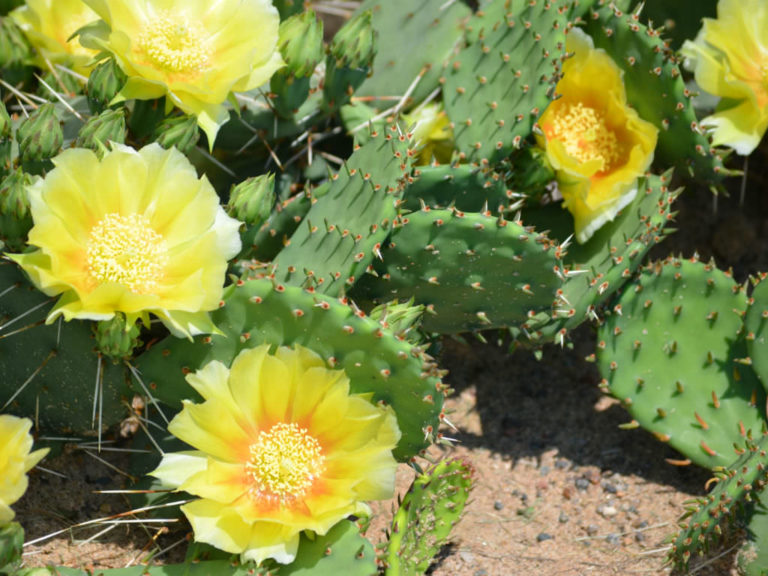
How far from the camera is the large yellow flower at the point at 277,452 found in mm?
1534

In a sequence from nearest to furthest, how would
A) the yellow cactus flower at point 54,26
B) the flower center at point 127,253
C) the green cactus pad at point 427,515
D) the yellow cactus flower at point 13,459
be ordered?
the yellow cactus flower at point 13,459 < the flower center at point 127,253 < the green cactus pad at point 427,515 < the yellow cactus flower at point 54,26

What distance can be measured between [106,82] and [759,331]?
1270 mm

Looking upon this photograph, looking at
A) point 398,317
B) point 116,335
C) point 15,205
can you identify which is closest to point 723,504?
point 398,317

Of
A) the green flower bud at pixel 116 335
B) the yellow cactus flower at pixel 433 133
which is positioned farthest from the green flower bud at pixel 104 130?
the yellow cactus flower at pixel 433 133

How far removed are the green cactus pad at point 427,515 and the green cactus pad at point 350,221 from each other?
35 cm

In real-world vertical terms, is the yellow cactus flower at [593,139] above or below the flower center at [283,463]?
above

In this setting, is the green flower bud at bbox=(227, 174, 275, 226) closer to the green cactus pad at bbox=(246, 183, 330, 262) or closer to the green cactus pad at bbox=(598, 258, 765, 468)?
the green cactus pad at bbox=(246, 183, 330, 262)

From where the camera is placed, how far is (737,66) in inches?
80.4

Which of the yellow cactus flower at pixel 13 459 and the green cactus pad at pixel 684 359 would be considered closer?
the yellow cactus flower at pixel 13 459

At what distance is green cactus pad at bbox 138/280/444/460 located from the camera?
1565 millimetres

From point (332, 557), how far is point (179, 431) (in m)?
0.30

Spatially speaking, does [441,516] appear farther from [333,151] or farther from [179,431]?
[333,151]

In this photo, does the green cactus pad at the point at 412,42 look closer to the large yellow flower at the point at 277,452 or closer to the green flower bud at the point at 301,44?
the green flower bud at the point at 301,44

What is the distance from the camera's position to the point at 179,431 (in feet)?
5.09
